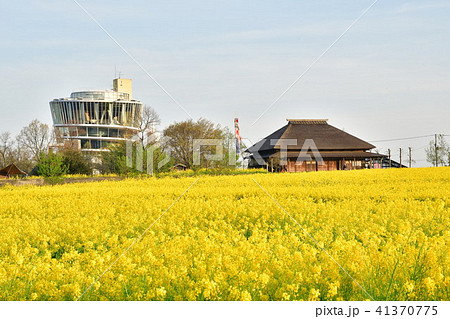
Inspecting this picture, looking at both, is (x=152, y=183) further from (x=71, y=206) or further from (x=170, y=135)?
(x=170, y=135)

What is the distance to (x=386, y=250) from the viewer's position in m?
5.14

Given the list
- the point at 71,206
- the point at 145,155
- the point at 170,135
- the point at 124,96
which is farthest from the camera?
the point at 124,96

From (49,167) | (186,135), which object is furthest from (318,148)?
(49,167)

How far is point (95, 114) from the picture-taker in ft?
286

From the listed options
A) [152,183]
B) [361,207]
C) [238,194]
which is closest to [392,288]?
[361,207]

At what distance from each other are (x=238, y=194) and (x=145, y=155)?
16.7 metres

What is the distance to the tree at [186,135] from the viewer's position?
166 feet

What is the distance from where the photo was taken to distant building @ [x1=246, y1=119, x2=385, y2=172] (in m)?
52.9

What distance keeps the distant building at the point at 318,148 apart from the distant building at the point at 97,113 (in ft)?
121

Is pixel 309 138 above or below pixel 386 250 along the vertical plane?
above
